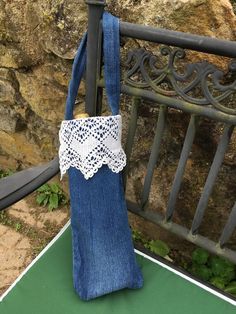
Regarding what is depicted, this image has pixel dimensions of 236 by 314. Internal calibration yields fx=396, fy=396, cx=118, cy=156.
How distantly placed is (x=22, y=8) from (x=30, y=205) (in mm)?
1118

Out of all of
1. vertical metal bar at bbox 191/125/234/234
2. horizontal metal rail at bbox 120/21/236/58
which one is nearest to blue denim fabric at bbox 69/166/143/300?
vertical metal bar at bbox 191/125/234/234

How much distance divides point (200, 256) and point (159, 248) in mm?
196

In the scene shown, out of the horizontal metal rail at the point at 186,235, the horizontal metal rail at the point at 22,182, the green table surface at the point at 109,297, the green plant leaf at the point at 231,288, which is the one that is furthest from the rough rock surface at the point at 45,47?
the green plant leaf at the point at 231,288

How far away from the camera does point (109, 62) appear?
3.61ft

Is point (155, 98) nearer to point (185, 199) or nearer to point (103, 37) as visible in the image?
point (103, 37)

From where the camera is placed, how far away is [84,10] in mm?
1369

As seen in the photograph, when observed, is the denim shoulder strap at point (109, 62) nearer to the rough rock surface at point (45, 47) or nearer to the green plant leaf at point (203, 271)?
the rough rock surface at point (45, 47)

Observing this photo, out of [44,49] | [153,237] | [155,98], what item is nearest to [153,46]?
[155,98]

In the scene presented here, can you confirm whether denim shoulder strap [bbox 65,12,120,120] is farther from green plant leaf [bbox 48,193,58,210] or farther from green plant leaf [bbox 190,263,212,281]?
green plant leaf [bbox 48,193,58,210]

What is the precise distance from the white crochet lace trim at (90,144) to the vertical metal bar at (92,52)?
9 cm

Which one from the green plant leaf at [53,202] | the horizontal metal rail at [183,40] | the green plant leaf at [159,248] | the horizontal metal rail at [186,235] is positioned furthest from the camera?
the green plant leaf at [53,202]

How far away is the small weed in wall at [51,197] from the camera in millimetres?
2232

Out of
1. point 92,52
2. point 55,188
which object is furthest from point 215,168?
point 55,188

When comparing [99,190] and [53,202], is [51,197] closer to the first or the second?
[53,202]
